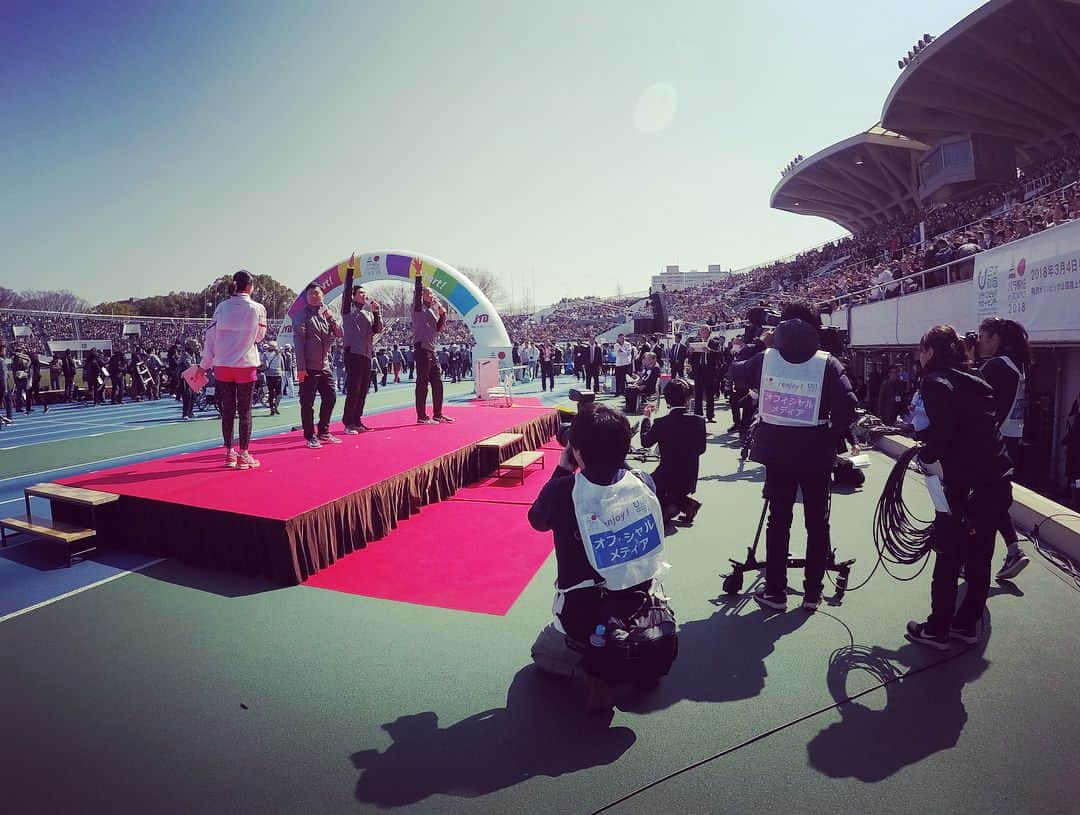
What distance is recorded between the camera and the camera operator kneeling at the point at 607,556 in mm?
2480

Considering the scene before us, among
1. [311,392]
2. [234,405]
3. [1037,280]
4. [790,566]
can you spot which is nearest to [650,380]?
[1037,280]

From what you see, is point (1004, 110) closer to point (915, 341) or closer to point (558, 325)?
point (915, 341)

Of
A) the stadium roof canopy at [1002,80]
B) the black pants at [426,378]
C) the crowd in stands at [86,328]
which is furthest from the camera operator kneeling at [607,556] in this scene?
the stadium roof canopy at [1002,80]

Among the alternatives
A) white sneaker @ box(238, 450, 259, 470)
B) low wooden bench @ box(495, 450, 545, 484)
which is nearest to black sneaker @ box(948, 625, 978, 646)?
low wooden bench @ box(495, 450, 545, 484)

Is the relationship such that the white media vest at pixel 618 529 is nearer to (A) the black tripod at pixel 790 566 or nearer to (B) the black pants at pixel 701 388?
(A) the black tripod at pixel 790 566

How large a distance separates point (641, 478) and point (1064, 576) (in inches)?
137

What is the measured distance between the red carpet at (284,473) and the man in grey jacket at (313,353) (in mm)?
439

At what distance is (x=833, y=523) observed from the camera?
5398mm

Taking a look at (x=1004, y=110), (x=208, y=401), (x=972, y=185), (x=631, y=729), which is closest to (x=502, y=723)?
(x=631, y=729)

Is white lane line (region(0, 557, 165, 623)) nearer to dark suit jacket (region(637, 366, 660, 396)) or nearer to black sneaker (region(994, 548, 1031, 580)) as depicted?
black sneaker (region(994, 548, 1031, 580))

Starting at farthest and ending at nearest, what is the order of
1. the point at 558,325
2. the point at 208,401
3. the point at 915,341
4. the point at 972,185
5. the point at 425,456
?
the point at 558,325, the point at 972,185, the point at 208,401, the point at 915,341, the point at 425,456

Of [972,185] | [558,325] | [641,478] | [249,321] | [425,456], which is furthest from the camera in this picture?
[558,325]

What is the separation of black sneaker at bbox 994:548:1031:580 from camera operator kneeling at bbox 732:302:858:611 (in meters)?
1.38

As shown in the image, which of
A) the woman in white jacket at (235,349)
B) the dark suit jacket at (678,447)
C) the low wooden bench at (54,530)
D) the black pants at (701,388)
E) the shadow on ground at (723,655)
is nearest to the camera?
the shadow on ground at (723,655)
